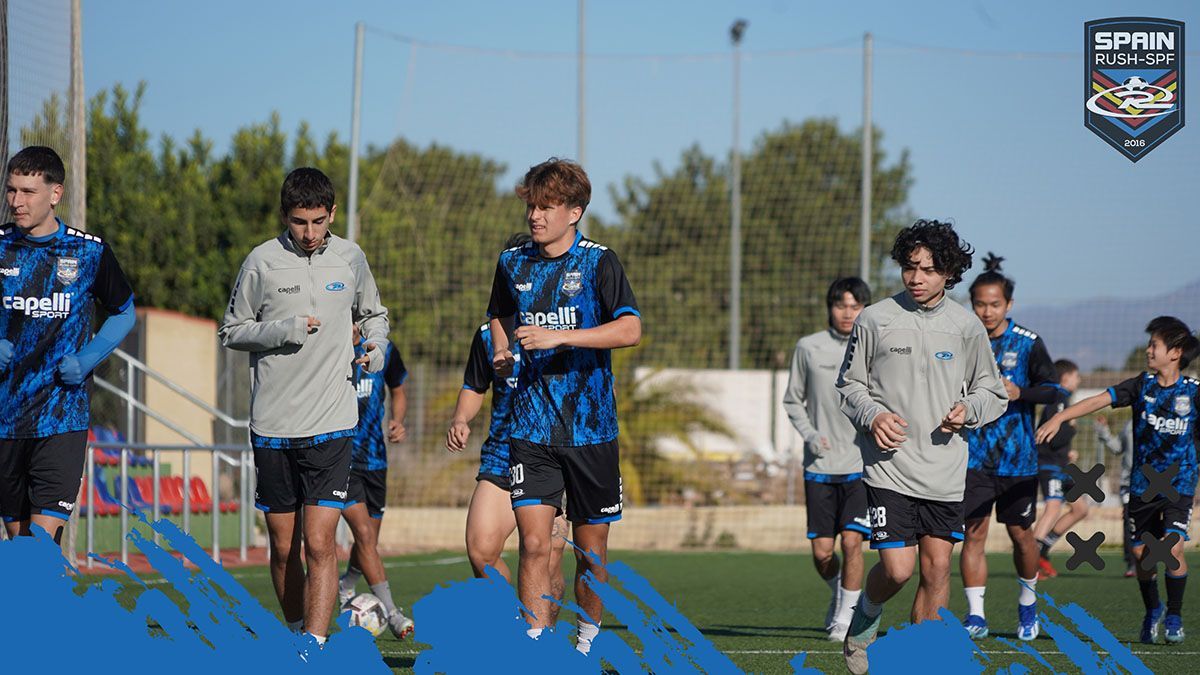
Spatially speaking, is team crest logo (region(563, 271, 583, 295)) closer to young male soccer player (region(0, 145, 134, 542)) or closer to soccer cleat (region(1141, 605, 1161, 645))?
young male soccer player (region(0, 145, 134, 542))

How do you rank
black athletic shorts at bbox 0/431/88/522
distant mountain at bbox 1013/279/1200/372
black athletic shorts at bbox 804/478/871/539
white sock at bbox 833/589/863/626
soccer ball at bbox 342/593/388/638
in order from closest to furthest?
black athletic shorts at bbox 0/431/88/522
soccer ball at bbox 342/593/388/638
white sock at bbox 833/589/863/626
black athletic shorts at bbox 804/478/871/539
distant mountain at bbox 1013/279/1200/372

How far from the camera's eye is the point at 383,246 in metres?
20.9

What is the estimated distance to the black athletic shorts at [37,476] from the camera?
6.55 metres

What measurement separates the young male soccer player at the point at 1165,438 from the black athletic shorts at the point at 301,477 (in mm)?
4460

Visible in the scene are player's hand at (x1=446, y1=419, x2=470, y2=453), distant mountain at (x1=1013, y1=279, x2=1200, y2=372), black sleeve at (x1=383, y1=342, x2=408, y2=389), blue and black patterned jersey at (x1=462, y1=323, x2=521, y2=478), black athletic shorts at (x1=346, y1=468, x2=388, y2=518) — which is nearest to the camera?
player's hand at (x1=446, y1=419, x2=470, y2=453)

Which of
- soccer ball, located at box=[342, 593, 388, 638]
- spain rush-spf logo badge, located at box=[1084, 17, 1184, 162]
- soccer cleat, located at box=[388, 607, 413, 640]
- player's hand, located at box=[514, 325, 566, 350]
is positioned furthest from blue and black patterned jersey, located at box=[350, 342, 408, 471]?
spain rush-spf logo badge, located at box=[1084, 17, 1184, 162]

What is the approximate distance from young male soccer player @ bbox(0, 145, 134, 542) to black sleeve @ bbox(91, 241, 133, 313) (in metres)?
0.04

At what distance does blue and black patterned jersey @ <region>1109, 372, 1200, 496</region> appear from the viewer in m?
8.60

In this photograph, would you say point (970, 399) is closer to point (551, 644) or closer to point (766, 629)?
point (551, 644)

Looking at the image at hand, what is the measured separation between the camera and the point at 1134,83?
21.3ft

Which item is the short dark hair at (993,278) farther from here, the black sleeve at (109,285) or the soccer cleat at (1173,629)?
the black sleeve at (109,285)

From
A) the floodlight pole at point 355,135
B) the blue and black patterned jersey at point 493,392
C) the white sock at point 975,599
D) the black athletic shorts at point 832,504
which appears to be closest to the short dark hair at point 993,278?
the black athletic shorts at point 832,504

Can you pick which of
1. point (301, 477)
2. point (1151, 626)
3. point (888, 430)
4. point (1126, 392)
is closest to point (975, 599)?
point (1151, 626)

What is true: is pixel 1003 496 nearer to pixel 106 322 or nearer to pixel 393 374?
pixel 393 374
